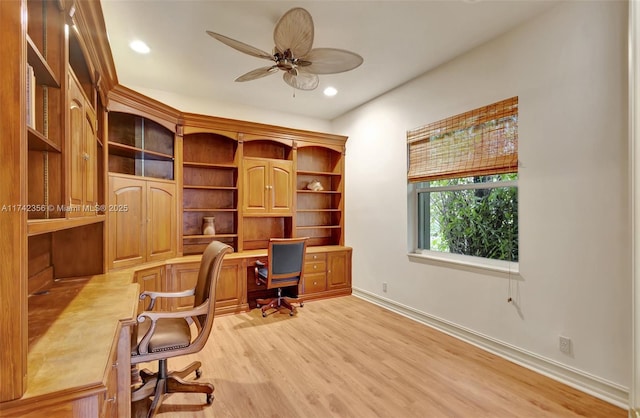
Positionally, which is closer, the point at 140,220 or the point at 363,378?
the point at 363,378

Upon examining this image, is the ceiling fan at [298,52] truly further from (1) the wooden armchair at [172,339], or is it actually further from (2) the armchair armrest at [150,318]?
(2) the armchair armrest at [150,318]

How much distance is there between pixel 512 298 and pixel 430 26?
247 centimetres

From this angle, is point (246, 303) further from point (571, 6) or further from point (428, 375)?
point (571, 6)

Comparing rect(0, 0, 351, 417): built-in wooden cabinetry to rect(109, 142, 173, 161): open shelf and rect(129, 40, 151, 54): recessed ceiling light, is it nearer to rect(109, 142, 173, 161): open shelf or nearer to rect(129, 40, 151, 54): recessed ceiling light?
rect(109, 142, 173, 161): open shelf

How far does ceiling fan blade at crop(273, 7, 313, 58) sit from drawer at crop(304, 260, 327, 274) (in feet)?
9.22

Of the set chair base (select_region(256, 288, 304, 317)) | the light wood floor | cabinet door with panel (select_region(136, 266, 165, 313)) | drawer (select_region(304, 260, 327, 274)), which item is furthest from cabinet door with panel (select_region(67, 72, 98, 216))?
drawer (select_region(304, 260, 327, 274))

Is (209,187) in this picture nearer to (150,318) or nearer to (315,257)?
(315,257)

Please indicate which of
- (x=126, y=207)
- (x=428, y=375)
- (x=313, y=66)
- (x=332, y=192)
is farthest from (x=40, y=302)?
(x=332, y=192)

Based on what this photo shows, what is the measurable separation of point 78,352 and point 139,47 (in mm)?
2832

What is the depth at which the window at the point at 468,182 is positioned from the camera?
2.68 meters

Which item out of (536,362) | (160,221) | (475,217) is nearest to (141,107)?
(160,221)

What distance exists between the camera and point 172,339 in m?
1.90

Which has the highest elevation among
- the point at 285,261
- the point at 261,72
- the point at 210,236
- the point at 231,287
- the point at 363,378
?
the point at 261,72

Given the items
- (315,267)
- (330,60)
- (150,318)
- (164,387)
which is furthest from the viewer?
(315,267)
